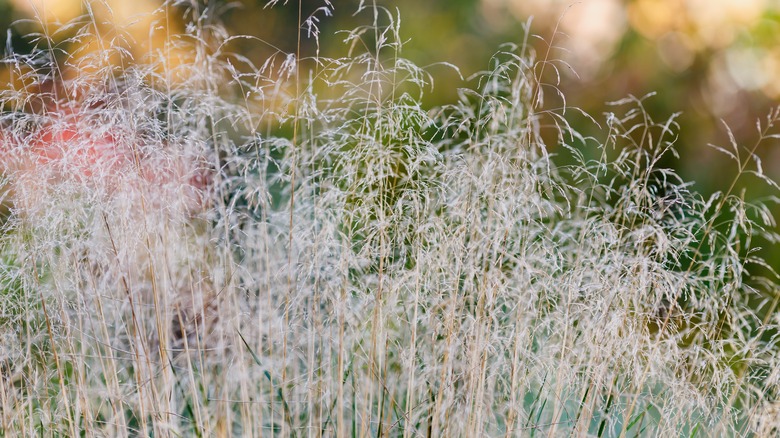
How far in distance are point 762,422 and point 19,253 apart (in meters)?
2.09

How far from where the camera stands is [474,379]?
1.85 metres

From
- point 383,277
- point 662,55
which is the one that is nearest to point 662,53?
point 662,55

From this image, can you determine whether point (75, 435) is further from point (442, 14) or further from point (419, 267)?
point (442, 14)

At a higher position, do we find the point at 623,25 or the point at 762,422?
the point at 623,25

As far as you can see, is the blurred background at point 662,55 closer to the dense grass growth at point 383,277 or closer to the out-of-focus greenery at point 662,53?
the out-of-focus greenery at point 662,53

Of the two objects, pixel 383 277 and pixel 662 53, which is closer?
pixel 383 277

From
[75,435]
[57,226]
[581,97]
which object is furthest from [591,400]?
[581,97]

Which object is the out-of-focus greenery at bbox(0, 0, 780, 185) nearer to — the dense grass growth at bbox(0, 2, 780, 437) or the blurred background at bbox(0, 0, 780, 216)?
the blurred background at bbox(0, 0, 780, 216)

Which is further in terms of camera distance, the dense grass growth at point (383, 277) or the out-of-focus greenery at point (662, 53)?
the out-of-focus greenery at point (662, 53)

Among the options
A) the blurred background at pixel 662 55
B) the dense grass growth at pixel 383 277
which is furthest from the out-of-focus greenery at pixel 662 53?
the dense grass growth at pixel 383 277

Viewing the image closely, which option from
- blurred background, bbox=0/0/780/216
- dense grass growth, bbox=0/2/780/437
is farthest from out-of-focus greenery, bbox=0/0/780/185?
dense grass growth, bbox=0/2/780/437

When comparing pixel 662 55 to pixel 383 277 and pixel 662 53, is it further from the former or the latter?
pixel 383 277

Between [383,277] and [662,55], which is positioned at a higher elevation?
[662,55]

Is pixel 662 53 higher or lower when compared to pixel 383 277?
higher
